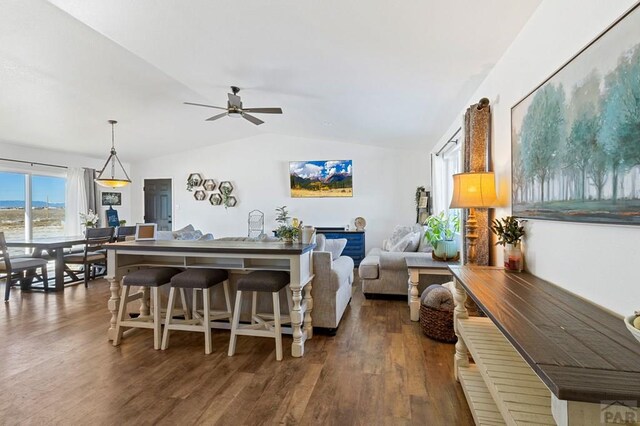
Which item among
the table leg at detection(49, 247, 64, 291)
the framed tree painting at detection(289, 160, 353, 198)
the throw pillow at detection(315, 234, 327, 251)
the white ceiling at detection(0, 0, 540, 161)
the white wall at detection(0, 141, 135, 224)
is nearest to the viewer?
the white ceiling at detection(0, 0, 540, 161)

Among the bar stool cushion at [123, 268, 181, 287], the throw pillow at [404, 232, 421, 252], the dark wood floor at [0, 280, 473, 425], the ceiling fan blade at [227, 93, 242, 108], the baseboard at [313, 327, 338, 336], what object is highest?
the ceiling fan blade at [227, 93, 242, 108]

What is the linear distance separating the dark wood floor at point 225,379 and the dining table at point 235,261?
12.4 inches

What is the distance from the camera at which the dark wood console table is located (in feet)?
2.52

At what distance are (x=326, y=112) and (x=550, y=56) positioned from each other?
10.5 ft

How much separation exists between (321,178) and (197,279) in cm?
465

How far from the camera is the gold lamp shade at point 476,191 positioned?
7.85 ft

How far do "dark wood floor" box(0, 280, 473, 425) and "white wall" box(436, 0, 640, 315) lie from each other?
1.02 meters

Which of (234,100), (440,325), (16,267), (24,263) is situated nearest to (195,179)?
(24,263)

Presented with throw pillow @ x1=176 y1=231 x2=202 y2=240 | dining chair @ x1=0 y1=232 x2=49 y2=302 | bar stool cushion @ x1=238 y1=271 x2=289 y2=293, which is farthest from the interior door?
bar stool cushion @ x1=238 y1=271 x2=289 y2=293

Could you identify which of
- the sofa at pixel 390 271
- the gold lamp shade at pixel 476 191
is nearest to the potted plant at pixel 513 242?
the gold lamp shade at pixel 476 191

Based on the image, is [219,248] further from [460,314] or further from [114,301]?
[460,314]

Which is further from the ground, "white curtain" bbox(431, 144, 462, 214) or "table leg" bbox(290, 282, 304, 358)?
"white curtain" bbox(431, 144, 462, 214)

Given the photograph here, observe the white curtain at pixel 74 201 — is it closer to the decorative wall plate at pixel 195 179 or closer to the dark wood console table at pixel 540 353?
the decorative wall plate at pixel 195 179

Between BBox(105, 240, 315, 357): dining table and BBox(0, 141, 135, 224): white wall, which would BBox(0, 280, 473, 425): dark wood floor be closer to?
BBox(105, 240, 315, 357): dining table
